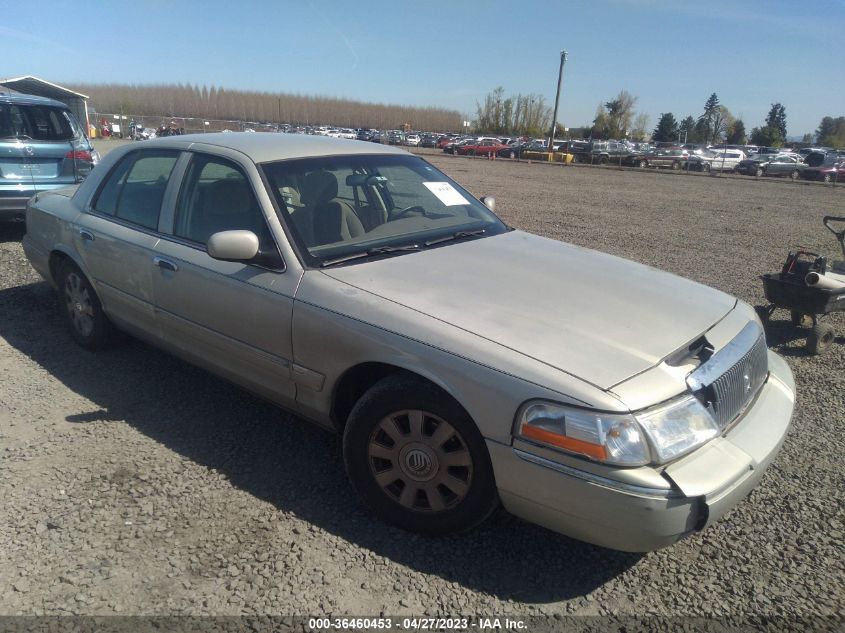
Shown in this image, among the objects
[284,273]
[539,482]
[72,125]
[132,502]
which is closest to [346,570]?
[539,482]

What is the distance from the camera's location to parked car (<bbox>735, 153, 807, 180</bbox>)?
34.1 m

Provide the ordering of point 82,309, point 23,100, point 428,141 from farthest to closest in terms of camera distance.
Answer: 1. point 428,141
2. point 23,100
3. point 82,309

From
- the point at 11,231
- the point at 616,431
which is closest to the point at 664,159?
the point at 11,231

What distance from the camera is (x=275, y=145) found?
370 centimetres

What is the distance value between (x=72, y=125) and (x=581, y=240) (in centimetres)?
753

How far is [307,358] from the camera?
2.95 m

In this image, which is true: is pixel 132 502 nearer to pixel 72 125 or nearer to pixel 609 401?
pixel 609 401

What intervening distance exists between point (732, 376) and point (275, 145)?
2749mm

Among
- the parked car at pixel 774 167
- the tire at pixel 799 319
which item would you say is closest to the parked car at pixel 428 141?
the parked car at pixel 774 167

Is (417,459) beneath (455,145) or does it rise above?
beneath

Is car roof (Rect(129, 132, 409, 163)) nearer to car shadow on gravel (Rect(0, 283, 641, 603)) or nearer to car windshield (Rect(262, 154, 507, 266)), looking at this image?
car windshield (Rect(262, 154, 507, 266))

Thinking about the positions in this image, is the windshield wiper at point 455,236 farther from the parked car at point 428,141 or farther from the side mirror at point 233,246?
the parked car at point 428,141

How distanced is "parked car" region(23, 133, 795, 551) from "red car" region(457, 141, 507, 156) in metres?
44.0

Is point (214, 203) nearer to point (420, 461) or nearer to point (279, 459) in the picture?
point (279, 459)
